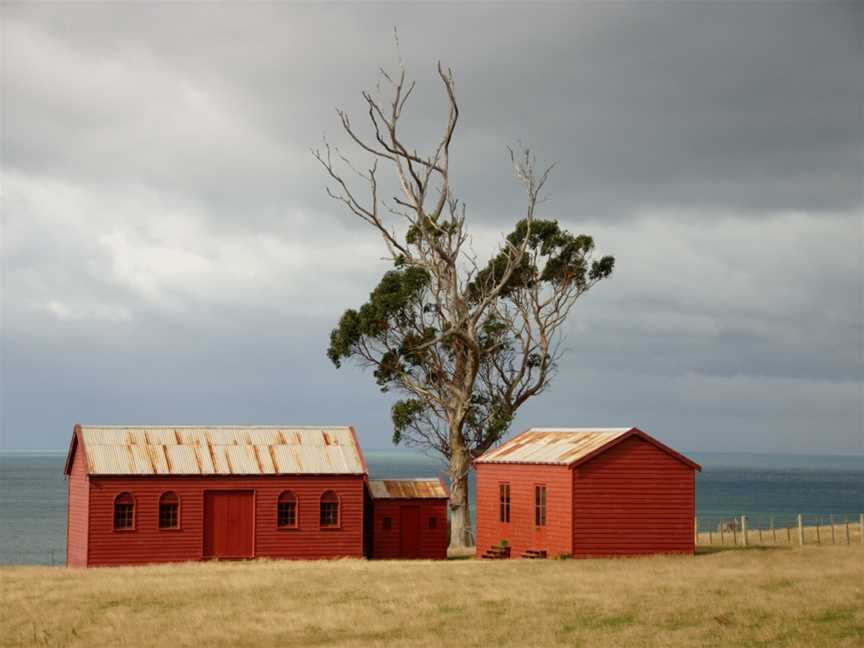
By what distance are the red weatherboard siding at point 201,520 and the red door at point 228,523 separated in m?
0.25

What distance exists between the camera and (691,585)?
3456 cm

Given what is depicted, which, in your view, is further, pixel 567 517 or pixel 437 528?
pixel 437 528

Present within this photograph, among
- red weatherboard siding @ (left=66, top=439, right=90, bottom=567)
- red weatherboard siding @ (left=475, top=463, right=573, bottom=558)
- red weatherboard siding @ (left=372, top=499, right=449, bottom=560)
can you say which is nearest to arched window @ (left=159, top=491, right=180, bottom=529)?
→ red weatherboard siding @ (left=66, top=439, right=90, bottom=567)

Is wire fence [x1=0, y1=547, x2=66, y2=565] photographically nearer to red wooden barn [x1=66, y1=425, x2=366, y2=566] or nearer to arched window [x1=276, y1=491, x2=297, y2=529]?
red wooden barn [x1=66, y1=425, x2=366, y2=566]

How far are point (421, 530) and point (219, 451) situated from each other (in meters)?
8.88

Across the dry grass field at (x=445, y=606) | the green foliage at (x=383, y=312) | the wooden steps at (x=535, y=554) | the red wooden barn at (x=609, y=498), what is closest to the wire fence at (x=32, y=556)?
the green foliage at (x=383, y=312)

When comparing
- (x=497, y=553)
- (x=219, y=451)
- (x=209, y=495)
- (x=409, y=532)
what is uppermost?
(x=219, y=451)

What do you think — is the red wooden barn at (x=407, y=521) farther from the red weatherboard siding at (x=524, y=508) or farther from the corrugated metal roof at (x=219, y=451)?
the corrugated metal roof at (x=219, y=451)

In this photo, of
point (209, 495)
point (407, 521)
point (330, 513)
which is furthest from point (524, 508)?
point (209, 495)

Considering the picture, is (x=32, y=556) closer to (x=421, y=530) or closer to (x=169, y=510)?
(x=169, y=510)

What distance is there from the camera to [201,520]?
156ft

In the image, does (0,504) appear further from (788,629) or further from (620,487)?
(788,629)

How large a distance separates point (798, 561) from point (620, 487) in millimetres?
6295

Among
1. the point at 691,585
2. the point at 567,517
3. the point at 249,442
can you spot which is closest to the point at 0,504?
the point at 249,442
